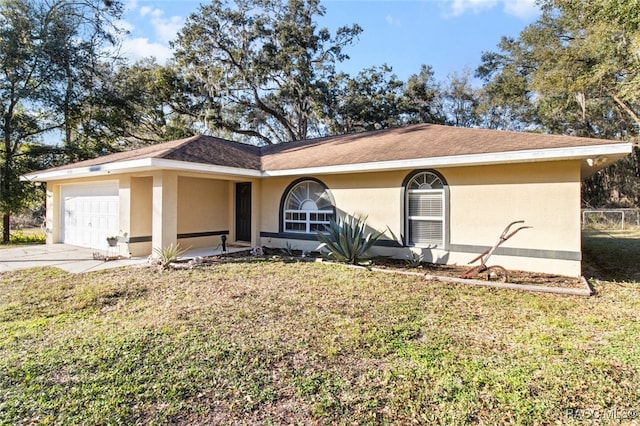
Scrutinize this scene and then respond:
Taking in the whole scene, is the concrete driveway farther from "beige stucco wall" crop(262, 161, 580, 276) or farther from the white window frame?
"beige stucco wall" crop(262, 161, 580, 276)

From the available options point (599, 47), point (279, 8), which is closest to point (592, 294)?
point (599, 47)

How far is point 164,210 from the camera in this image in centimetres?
912

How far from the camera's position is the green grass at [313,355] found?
2835 mm

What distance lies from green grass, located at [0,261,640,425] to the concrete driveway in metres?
2.25

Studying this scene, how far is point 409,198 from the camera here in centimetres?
923

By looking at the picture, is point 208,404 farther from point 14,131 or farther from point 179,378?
point 14,131

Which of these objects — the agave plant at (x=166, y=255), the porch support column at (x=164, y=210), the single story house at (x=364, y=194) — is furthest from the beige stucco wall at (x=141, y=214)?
the agave plant at (x=166, y=255)

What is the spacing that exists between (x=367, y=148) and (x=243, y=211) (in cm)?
520

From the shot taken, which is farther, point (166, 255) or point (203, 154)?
point (203, 154)

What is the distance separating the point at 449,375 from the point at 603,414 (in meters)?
1.19

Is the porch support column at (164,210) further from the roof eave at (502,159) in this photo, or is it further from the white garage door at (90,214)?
the roof eave at (502,159)

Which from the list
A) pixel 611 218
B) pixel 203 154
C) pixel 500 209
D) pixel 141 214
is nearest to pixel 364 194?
pixel 500 209

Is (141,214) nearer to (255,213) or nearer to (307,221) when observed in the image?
(255,213)

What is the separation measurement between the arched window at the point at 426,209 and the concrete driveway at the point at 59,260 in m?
7.40
